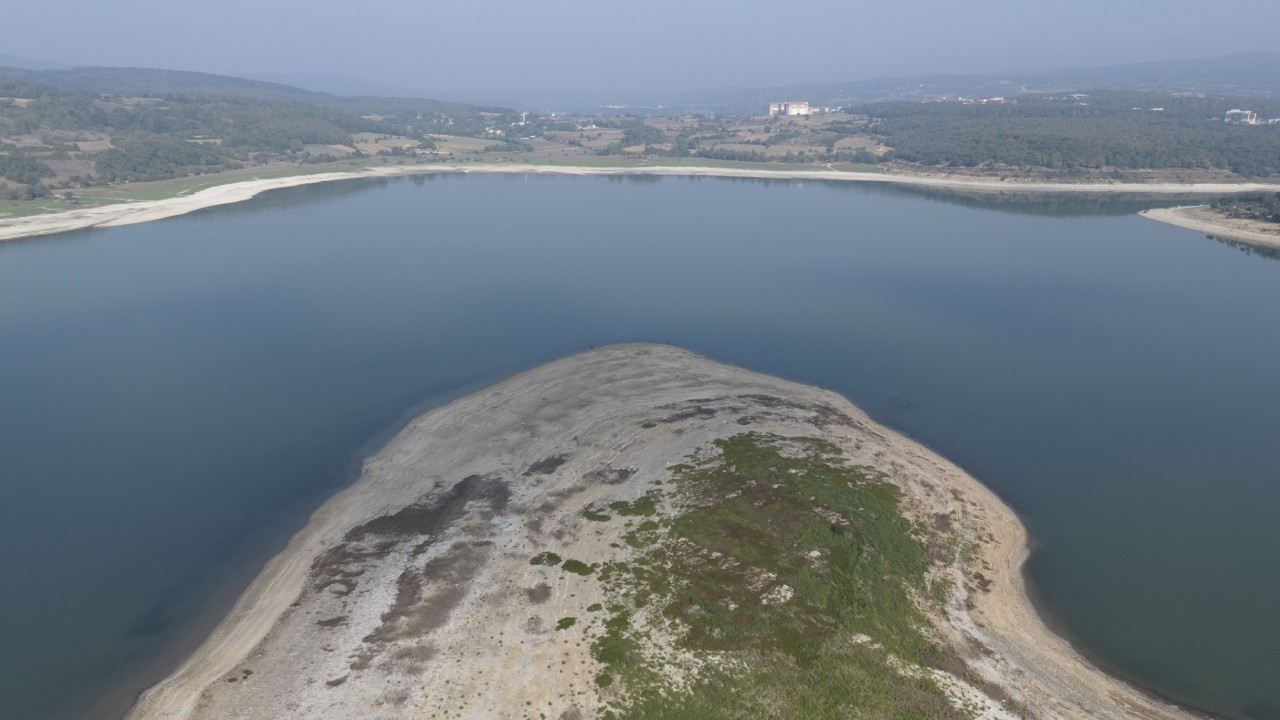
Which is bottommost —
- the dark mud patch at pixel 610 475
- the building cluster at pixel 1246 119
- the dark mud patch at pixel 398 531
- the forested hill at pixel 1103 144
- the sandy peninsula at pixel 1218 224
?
the dark mud patch at pixel 398 531

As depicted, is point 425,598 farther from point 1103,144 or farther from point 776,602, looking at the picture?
point 1103,144

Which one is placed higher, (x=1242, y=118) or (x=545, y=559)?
(x=1242, y=118)

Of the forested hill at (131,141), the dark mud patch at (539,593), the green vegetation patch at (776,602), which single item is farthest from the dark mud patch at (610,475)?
the forested hill at (131,141)

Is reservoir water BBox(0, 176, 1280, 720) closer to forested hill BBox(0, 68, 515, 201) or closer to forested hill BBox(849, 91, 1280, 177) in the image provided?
forested hill BBox(0, 68, 515, 201)

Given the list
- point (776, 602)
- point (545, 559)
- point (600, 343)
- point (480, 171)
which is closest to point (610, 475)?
point (545, 559)

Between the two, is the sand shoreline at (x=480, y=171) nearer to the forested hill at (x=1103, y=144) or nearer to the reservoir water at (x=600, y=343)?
the reservoir water at (x=600, y=343)

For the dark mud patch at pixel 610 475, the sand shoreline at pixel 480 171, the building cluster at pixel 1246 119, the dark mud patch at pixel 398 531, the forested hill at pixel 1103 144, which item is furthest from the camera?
the building cluster at pixel 1246 119

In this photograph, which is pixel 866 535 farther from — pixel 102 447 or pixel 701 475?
pixel 102 447
